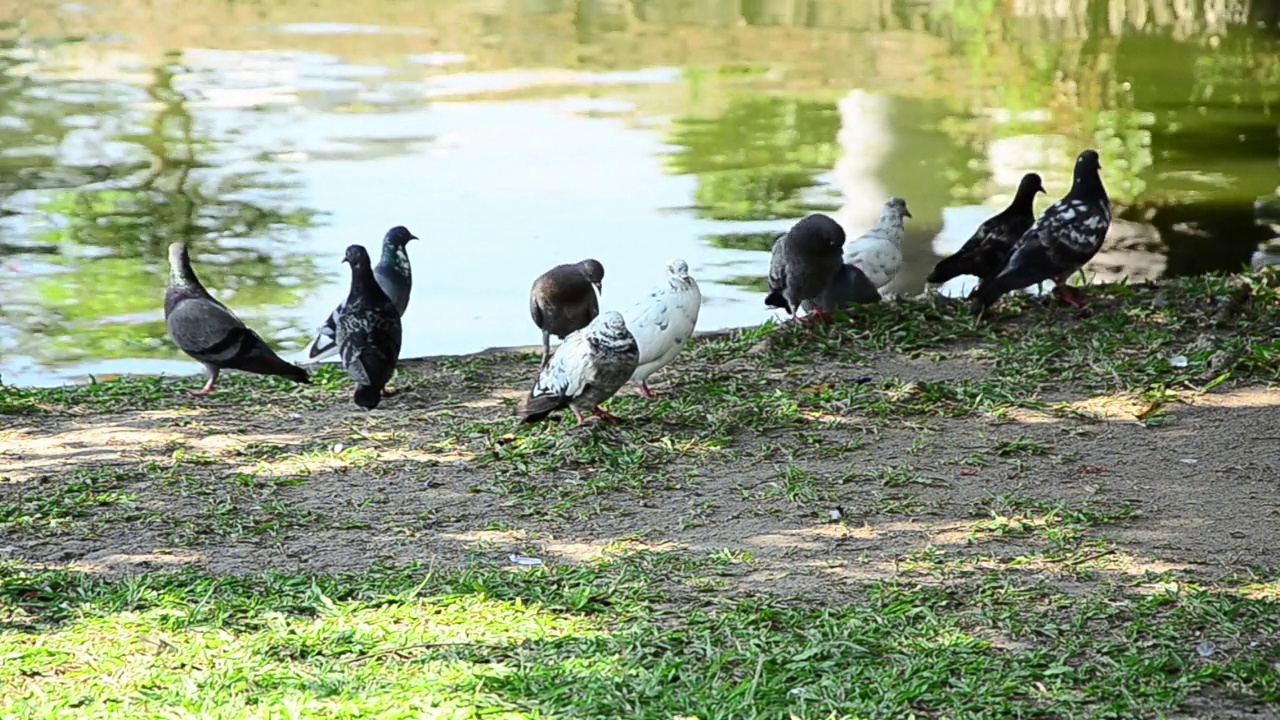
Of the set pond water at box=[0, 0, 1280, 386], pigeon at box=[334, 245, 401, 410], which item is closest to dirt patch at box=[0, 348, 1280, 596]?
pigeon at box=[334, 245, 401, 410]

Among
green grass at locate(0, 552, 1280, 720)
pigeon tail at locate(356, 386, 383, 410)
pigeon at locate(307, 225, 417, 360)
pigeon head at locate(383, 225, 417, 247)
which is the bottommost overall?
green grass at locate(0, 552, 1280, 720)

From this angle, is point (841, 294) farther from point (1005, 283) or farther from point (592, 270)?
point (592, 270)

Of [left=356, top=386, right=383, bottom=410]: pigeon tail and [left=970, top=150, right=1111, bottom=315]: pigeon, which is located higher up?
[left=970, top=150, right=1111, bottom=315]: pigeon

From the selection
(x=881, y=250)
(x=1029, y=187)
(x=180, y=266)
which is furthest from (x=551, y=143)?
(x=180, y=266)

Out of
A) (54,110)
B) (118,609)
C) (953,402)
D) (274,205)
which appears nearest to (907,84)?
(274,205)

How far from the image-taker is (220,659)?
4.14 metres

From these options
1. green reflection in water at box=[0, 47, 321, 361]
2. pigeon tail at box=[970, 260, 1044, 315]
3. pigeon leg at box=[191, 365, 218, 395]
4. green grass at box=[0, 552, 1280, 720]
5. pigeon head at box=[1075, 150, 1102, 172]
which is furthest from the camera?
green reflection in water at box=[0, 47, 321, 361]

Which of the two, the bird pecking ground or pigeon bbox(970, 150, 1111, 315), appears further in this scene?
pigeon bbox(970, 150, 1111, 315)

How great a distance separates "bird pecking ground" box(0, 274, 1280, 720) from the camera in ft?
13.0

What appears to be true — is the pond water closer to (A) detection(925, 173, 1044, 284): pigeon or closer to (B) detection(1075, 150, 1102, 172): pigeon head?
(A) detection(925, 173, 1044, 284): pigeon

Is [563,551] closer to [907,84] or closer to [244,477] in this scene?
[244,477]

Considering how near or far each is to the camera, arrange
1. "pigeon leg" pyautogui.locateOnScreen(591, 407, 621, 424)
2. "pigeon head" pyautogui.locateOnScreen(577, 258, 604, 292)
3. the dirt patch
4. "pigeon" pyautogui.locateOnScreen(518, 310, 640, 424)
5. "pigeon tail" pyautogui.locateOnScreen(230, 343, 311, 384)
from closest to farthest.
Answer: the dirt patch < "pigeon" pyautogui.locateOnScreen(518, 310, 640, 424) < "pigeon leg" pyautogui.locateOnScreen(591, 407, 621, 424) < "pigeon tail" pyautogui.locateOnScreen(230, 343, 311, 384) < "pigeon head" pyautogui.locateOnScreen(577, 258, 604, 292)

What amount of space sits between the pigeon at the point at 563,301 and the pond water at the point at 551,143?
3.90 feet

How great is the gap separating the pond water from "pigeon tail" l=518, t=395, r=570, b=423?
2.34m
